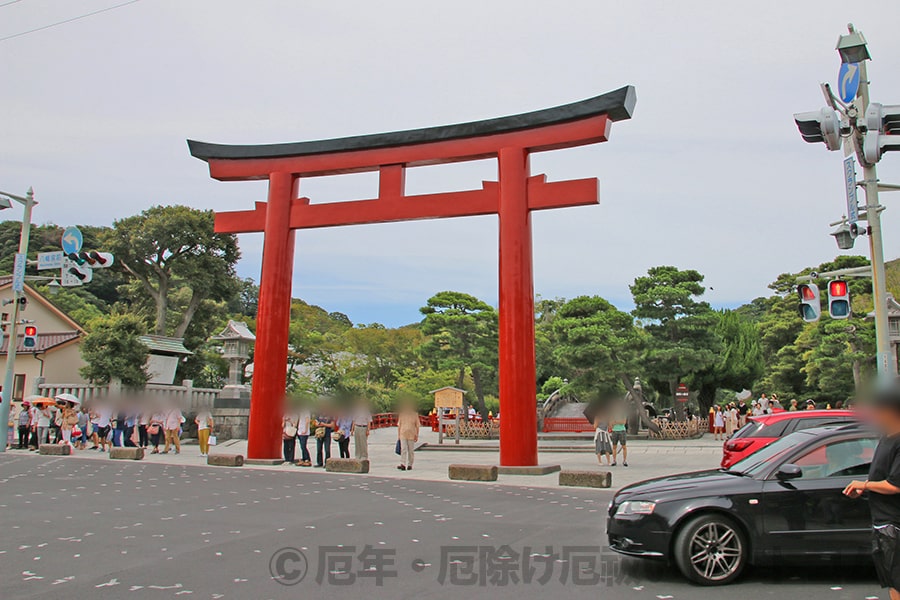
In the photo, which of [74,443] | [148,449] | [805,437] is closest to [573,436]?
[148,449]

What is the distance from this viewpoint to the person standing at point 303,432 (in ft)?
57.2

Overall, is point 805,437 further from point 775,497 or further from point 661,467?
point 661,467

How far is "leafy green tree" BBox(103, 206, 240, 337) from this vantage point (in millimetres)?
39500

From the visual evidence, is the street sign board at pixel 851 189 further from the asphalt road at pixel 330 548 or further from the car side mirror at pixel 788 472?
the car side mirror at pixel 788 472

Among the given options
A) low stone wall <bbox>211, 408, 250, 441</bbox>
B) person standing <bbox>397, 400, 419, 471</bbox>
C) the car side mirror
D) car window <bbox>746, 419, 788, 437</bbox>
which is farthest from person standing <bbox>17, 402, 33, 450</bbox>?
the car side mirror

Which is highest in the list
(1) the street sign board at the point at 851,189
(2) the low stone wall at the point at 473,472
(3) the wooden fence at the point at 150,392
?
(1) the street sign board at the point at 851,189

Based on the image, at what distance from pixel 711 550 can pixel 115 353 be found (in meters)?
25.7

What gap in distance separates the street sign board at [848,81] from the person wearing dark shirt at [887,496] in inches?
344

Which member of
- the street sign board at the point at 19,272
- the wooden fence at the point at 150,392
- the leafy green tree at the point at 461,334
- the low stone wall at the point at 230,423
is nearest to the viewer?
the street sign board at the point at 19,272

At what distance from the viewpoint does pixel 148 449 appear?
23.0 metres

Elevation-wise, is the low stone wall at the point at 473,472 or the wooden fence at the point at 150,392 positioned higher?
the wooden fence at the point at 150,392

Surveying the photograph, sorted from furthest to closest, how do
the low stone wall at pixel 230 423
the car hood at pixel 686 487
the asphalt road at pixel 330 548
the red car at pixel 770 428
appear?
the low stone wall at pixel 230 423
the red car at pixel 770 428
the car hood at pixel 686 487
the asphalt road at pixel 330 548

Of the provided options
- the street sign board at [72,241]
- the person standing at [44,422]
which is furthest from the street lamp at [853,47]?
the person standing at [44,422]

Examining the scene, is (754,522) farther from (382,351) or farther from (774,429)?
(382,351)
